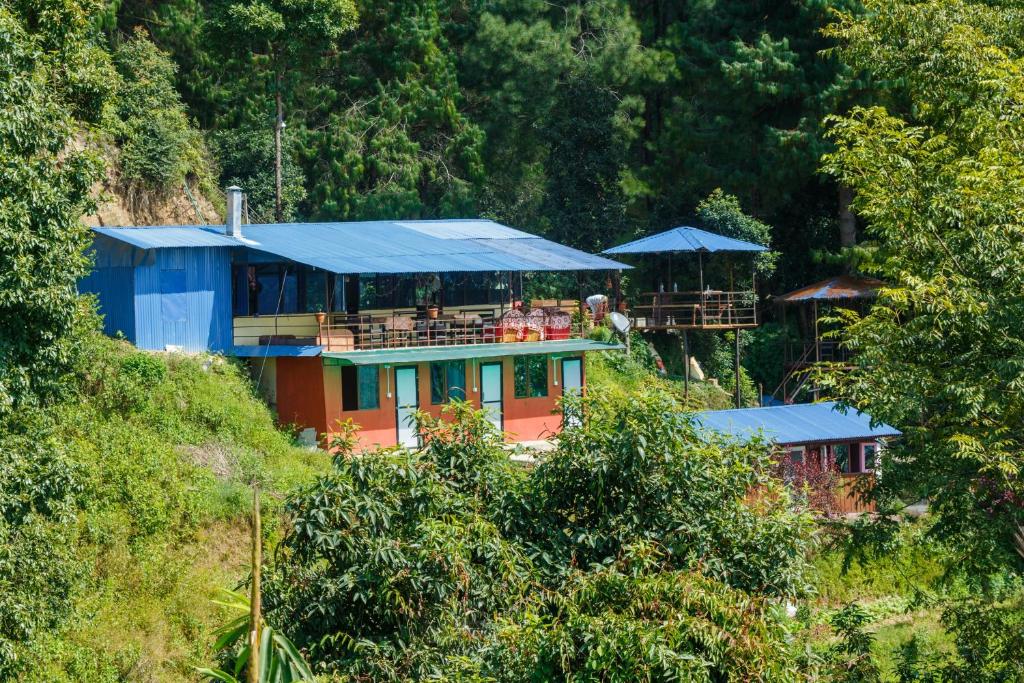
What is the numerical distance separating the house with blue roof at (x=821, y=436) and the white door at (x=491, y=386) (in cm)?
505

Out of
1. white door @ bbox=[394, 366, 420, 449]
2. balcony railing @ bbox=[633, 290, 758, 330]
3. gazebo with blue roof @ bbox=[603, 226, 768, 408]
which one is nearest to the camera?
white door @ bbox=[394, 366, 420, 449]

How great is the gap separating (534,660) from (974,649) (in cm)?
725

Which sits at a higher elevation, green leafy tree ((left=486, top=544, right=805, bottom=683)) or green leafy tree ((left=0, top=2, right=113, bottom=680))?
green leafy tree ((left=0, top=2, right=113, bottom=680))

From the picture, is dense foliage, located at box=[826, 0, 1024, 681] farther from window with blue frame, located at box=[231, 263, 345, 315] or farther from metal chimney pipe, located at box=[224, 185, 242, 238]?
metal chimney pipe, located at box=[224, 185, 242, 238]

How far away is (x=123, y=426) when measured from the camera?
23.4m

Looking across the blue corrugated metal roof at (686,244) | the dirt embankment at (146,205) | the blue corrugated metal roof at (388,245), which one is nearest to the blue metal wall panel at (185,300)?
the blue corrugated metal roof at (388,245)

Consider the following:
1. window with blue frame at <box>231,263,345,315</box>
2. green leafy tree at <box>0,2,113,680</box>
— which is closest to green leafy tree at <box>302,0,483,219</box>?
window with blue frame at <box>231,263,345,315</box>

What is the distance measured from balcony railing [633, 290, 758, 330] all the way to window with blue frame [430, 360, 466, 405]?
8026mm

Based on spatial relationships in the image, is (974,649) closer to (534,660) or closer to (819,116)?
Answer: (534,660)

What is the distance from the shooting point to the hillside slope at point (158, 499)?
62.3ft

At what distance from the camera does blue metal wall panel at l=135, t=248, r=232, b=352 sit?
27.5 metres

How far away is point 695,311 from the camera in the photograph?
3650cm

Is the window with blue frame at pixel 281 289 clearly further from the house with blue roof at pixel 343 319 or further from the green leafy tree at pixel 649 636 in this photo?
the green leafy tree at pixel 649 636

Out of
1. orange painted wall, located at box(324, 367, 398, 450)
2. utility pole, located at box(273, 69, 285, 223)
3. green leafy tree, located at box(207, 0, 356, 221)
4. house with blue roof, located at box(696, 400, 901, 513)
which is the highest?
green leafy tree, located at box(207, 0, 356, 221)
